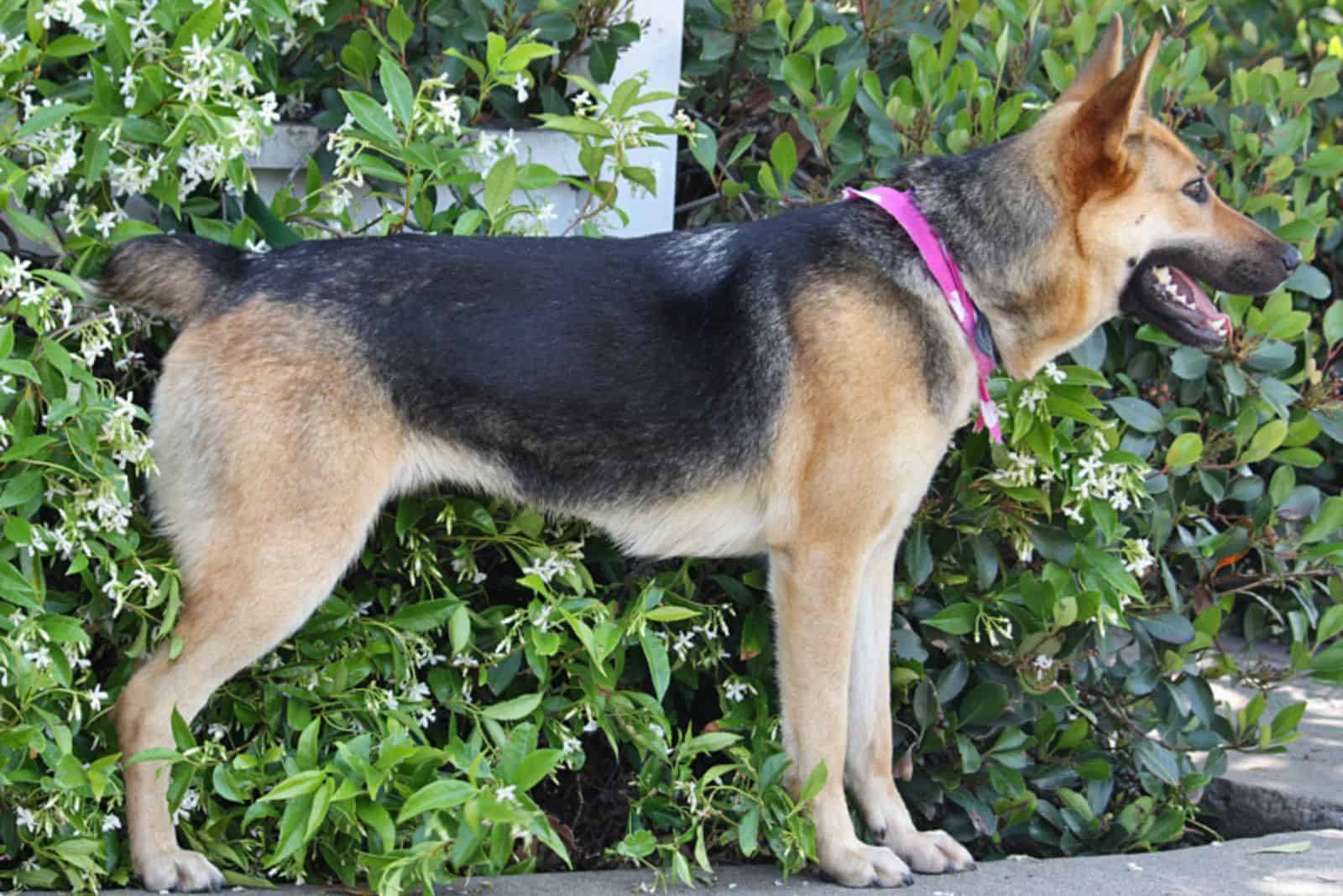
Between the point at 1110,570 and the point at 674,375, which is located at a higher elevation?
the point at 674,375

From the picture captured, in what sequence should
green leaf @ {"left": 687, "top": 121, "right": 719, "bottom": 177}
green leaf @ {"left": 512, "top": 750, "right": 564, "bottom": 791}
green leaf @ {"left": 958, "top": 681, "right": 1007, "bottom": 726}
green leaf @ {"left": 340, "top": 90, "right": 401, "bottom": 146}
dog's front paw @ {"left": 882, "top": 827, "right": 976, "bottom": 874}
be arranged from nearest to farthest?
1. green leaf @ {"left": 512, "top": 750, "right": 564, "bottom": 791}
2. green leaf @ {"left": 340, "top": 90, "right": 401, "bottom": 146}
3. dog's front paw @ {"left": 882, "top": 827, "right": 976, "bottom": 874}
4. green leaf @ {"left": 958, "top": 681, "right": 1007, "bottom": 726}
5. green leaf @ {"left": 687, "top": 121, "right": 719, "bottom": 177}

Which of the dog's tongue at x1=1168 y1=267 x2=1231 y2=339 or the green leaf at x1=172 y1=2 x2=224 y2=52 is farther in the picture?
the dog's tongue at x1=1168 y1=267 x2=1231 y2=339

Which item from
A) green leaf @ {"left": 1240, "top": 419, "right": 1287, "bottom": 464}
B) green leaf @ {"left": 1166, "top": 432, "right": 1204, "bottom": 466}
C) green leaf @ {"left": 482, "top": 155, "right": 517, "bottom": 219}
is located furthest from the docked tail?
green leaf @ {"left": 1240, "top": 419, "right": 1287, "bottom": 464}

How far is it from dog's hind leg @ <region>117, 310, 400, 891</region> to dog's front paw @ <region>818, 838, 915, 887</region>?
1.47 metres

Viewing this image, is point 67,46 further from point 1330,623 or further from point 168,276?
point 1330,623

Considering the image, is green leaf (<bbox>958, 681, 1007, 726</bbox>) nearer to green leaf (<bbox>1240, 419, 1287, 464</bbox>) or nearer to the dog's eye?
green leaf (<bbox>1240, 419, 1287, 464</bbox>)

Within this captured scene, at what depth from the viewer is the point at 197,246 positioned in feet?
12.9

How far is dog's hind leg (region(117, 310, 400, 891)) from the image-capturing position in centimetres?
378

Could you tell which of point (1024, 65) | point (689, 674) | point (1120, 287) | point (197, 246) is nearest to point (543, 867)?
point (689, 674)

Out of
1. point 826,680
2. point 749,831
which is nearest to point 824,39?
point 826,680

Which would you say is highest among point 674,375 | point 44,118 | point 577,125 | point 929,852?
point 44,118

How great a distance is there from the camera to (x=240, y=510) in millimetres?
3783

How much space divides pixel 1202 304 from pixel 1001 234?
62 cm

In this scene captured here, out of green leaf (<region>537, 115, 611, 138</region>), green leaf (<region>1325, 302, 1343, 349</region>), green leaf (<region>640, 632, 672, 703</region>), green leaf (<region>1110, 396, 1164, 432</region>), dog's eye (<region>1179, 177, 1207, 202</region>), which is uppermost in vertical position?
green leaf (<region>537, 115, 611, 138</region>)
